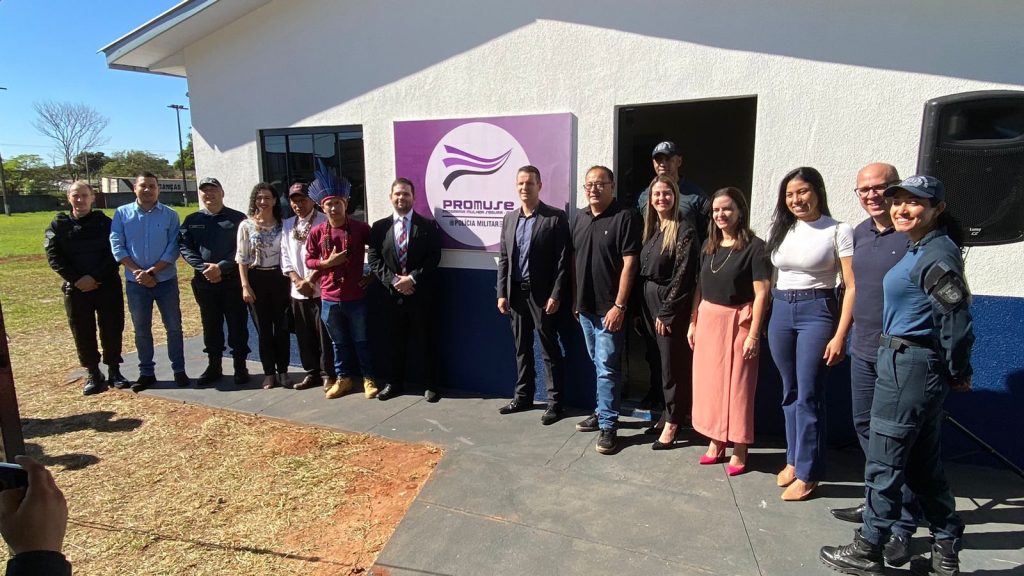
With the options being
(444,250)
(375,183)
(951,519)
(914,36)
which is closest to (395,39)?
(375,183)

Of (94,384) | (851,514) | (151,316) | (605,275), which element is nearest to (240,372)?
(151,316)

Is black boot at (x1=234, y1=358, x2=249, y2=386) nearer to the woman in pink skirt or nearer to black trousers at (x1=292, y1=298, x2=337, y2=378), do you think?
black trousers at (x1=292, y1=298, x2=337, y2=378)

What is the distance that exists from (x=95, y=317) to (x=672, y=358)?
5.43 metres

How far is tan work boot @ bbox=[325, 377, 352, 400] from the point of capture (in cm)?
516

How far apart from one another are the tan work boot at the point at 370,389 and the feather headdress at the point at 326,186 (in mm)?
1671

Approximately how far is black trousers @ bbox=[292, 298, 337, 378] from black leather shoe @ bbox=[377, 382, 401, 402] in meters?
0.58

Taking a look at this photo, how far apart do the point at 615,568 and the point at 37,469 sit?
236cm

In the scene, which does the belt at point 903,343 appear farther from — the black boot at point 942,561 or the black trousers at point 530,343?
the black trousers at point 530,343

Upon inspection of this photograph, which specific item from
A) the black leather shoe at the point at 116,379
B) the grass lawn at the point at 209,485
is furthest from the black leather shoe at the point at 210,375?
the black leather shoe at the point at 116,379

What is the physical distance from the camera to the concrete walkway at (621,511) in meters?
2.79

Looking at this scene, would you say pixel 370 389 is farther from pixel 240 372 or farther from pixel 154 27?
pixel 154 27

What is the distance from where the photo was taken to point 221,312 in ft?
18.1

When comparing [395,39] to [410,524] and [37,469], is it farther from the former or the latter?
[37,469]

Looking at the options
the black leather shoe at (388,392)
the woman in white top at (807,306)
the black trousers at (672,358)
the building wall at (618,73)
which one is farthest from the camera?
the black leather shoe at (388,392)
